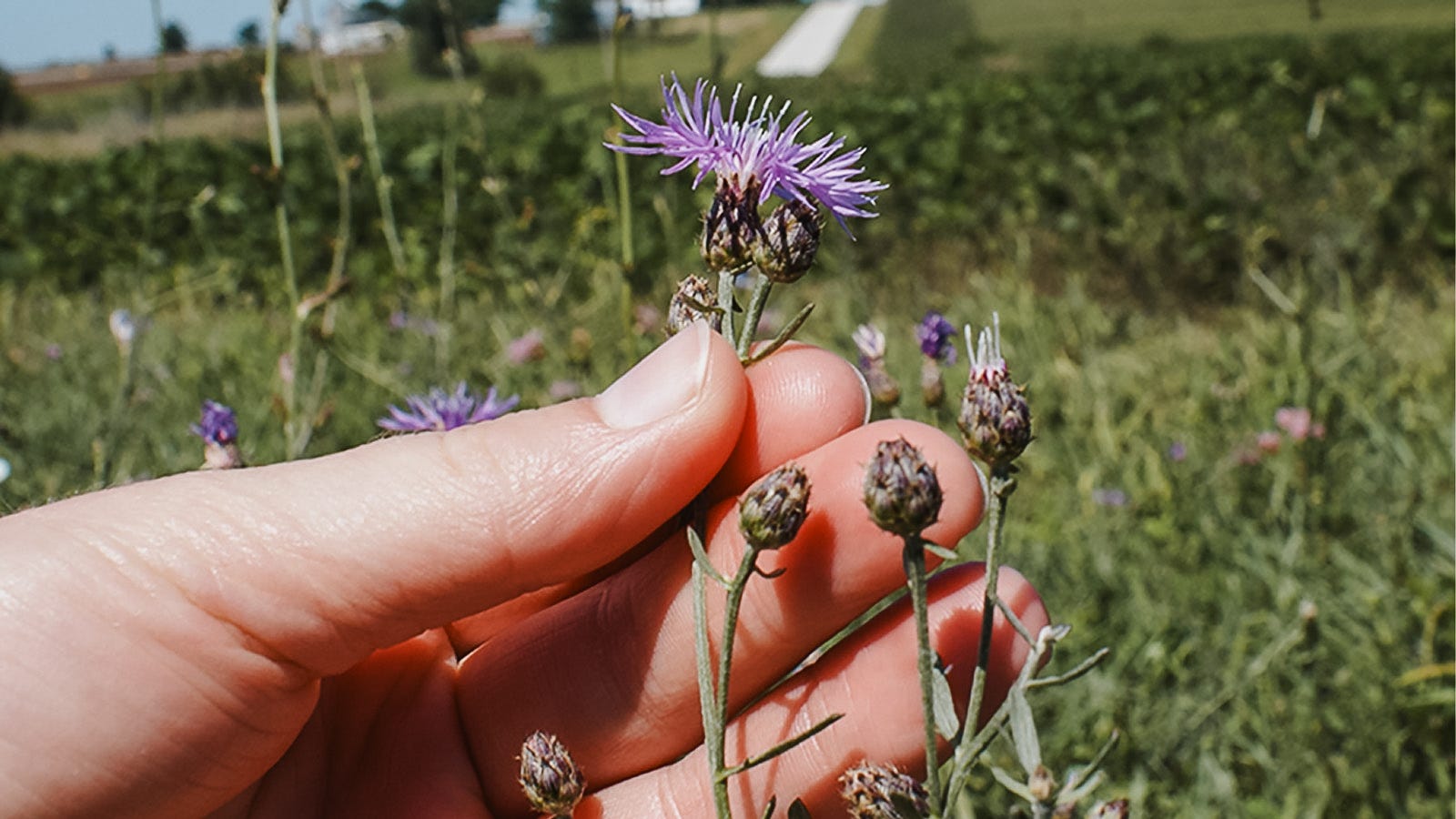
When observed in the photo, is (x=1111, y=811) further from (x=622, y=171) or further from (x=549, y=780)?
(x=622, y=171)

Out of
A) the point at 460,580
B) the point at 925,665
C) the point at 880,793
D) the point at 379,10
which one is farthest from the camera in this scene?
the point at 379,10

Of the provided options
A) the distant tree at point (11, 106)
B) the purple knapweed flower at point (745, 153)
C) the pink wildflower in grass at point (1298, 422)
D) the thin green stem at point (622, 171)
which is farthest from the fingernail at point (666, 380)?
the distant tree at point (11, 106)

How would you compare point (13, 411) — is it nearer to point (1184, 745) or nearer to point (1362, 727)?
point (1184, 745)

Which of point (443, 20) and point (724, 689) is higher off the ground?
point (443, 20)

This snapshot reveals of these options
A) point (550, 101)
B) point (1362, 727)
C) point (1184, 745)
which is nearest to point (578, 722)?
point (1184, 745)

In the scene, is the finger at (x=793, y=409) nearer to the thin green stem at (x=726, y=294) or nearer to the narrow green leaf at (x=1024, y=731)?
the thin green stem at (x=726, y=294)

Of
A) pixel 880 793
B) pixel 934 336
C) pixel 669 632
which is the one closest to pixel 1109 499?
pixel 934 336

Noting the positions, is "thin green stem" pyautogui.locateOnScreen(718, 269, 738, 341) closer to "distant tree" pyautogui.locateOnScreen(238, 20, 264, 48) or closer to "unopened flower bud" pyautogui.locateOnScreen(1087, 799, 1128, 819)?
"unopened flower bud" pyautogui.locateOnScreen(1087, 799, 1128, 819)
